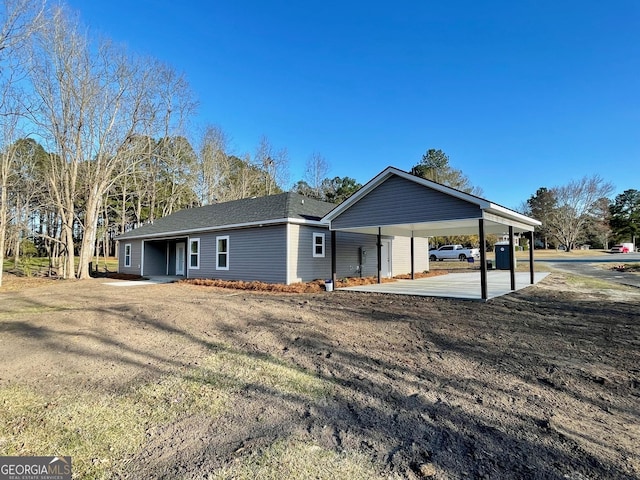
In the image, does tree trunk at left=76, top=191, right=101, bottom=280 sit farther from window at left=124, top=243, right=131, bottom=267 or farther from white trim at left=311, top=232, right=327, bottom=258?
white trim at left=311, top=232, right=327, bottom=258

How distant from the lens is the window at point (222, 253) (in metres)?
15.2

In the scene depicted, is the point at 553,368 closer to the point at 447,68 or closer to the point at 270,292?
the point at 270,292

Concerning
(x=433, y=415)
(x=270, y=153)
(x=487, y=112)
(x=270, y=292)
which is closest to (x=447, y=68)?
(x=487, y=112)

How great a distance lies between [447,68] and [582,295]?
11.4 m

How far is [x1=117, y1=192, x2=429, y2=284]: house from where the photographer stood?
1330cm

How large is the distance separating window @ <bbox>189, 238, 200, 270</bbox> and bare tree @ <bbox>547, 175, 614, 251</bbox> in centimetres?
5575

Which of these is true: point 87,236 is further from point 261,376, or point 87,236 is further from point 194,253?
point 261,376

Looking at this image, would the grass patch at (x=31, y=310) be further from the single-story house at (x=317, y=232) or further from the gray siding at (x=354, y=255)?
the gray siding at (x=354, y=255)

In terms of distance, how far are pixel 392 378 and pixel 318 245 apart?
35.1 feet

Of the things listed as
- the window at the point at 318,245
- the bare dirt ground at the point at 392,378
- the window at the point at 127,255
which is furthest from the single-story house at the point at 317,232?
the bare dirt ground at the point at 392,378

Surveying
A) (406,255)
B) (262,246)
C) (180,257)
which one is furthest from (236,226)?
(406,255)

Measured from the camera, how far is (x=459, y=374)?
3.91m

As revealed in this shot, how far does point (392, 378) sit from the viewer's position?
380 cm

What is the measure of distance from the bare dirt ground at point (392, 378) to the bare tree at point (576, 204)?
55.0m
